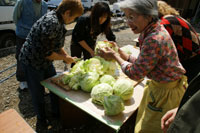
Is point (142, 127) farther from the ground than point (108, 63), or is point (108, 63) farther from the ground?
point (108, 63)

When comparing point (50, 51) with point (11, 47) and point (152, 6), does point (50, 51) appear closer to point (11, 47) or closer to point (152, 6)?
point (152, 6)

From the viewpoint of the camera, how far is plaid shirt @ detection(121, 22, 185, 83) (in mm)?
1297

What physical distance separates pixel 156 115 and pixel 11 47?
632 centimetres

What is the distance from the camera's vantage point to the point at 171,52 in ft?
4.57

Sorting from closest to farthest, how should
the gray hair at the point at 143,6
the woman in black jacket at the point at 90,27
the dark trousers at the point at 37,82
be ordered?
the gray hair at the point at 143,6 < the dark trousers at the point at 37,82 < the woman in black jacket at the point at 90,27

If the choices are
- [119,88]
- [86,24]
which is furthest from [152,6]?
[86,24]

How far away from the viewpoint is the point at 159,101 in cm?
164

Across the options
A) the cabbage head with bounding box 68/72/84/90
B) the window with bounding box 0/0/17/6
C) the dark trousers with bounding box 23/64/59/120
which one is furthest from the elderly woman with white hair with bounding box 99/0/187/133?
the window with bounding box 0/0/17/6

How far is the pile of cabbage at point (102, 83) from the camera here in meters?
1.79

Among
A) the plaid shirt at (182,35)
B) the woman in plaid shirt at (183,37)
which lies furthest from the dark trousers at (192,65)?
the plaid shirt at (182,35)

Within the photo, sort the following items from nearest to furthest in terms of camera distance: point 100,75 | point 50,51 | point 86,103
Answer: point 86,103 < point 50,51 < point 100,75

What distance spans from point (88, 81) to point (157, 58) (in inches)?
43.5

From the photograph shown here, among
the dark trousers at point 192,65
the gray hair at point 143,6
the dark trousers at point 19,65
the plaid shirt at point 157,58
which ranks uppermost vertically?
the gray hair at point 143,6

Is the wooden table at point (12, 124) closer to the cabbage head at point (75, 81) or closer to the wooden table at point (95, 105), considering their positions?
the wooden table at point (95, 105)
